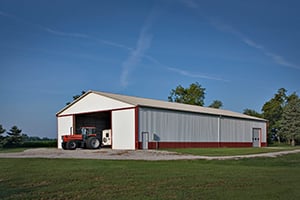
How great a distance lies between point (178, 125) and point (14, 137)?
122 feet

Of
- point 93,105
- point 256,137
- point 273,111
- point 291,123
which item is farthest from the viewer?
point 273,111

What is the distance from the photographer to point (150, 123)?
39.1 metres

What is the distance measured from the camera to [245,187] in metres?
11.6

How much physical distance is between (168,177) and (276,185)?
408 centimetres

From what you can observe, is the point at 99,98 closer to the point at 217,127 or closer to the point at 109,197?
the point at 217,127

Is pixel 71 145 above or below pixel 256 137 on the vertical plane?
above

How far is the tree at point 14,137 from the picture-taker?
64.9m

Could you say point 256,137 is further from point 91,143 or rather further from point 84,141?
point 84,141

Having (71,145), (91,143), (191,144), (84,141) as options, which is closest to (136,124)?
(91,143)

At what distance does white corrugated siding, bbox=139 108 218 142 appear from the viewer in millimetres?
38969

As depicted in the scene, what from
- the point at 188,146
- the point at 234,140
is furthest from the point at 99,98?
the point at 234,140

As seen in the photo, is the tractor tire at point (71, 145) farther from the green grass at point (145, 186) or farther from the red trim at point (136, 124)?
the green grass at point (145, 186)

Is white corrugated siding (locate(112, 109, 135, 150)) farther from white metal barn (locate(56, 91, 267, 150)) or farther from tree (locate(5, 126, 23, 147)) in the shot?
tree (locate(5, 126, 23, 147))

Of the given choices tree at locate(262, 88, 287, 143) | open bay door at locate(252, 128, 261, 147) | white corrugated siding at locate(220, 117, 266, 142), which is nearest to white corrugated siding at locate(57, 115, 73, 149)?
white corrugated siding at locate(220, 117, 266, 142)
